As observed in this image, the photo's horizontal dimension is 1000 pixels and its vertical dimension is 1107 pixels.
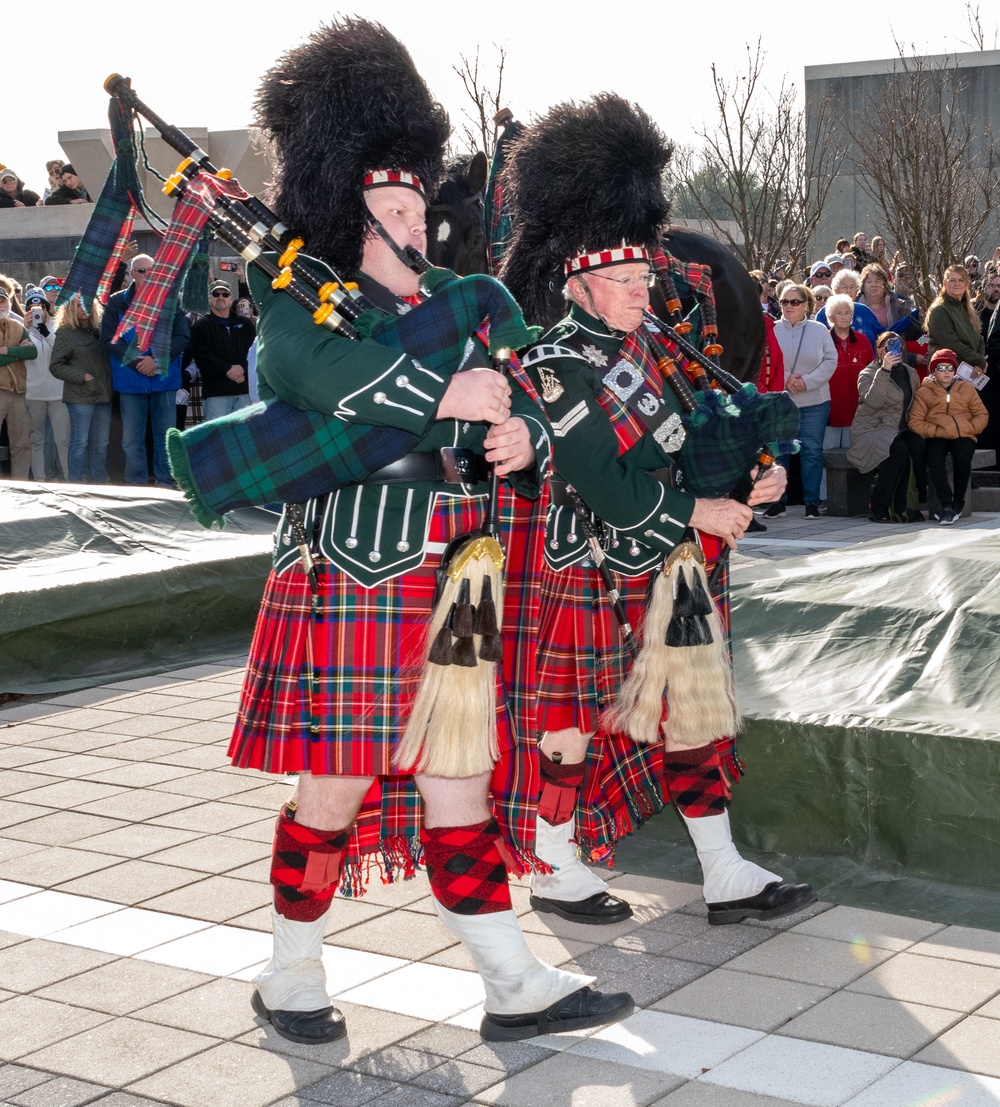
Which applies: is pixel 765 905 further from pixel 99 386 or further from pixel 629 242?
pixel 99 386

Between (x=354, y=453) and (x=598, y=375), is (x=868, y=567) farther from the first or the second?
(x=354, y=453)

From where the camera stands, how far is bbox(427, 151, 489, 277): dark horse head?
5.79 metres

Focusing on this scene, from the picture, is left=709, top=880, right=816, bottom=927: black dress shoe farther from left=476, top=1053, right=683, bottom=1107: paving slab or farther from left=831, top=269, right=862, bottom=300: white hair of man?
left=831, top=269, right=862, bottom=300: white hair of man

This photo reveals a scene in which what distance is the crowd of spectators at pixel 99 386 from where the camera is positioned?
11320 millimetres

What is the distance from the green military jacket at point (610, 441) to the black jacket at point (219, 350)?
820cm

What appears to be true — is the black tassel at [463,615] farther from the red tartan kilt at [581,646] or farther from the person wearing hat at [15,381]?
the person wearing hat at [15,381]

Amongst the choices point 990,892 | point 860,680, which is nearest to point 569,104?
point 860,680

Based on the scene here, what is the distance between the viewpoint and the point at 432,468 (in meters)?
2.86

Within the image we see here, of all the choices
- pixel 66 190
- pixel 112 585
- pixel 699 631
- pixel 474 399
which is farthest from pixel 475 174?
pixel 66 190

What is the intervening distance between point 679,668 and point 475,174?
304 centimetres

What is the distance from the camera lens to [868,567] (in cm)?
451

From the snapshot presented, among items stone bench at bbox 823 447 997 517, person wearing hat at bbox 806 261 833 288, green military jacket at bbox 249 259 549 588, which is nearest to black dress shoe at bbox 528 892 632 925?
green military jacket at bbox 249 259 549 588

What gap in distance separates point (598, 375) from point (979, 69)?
62.5ft

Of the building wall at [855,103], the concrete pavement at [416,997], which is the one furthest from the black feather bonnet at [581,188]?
the building wall at [855,103]
